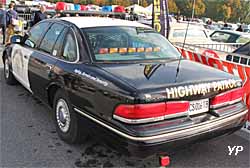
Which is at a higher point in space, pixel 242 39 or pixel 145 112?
pixel 242 39

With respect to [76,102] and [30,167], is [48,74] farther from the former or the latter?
[30,167]

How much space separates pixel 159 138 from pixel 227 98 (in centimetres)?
110

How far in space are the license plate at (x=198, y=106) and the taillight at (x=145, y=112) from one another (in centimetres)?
22

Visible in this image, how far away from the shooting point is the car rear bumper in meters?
2.74

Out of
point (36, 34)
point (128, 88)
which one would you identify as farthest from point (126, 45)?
point (36, 34)

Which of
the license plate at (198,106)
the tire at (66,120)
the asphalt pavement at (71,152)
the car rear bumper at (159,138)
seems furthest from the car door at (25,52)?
the license plate at (198,106)

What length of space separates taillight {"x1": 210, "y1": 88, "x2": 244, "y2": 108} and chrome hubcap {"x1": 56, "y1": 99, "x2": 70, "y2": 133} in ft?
5.72

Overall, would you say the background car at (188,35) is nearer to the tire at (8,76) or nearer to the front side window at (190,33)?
the front side window at (190,33)

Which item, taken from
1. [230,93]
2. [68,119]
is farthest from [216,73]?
[68,119]

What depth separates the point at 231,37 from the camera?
10305mm

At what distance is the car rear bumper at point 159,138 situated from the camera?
274 centimetres

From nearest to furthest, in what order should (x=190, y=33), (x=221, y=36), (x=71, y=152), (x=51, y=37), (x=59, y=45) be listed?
(x=71, y=152)
(x=59, y=45)
(x=51, y=37)
(x=190, y=33)
(x=221, y=36)

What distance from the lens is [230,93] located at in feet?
11.3

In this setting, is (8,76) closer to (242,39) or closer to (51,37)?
(51,37)
